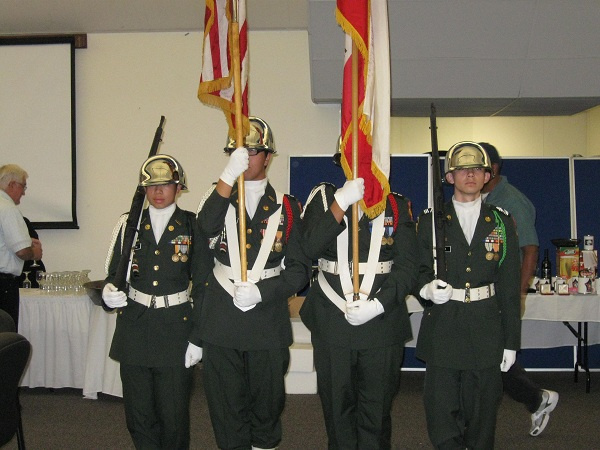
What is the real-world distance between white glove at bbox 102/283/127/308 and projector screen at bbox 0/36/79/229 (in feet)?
13.6

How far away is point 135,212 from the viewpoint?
3262 millimetres

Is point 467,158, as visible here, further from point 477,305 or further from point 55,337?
point 55,337

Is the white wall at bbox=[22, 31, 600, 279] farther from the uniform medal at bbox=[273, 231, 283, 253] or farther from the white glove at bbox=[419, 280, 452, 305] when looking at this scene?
the white glove at bbox=[419, 280, 452, 305]

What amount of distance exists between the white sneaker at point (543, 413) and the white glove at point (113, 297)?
269 cm

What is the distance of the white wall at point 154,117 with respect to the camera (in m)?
7.05

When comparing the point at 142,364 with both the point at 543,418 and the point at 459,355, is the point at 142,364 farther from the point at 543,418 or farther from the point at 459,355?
the point at 543,418

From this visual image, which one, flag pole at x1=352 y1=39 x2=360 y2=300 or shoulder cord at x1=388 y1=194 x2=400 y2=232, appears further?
shoulder cord at x1=388 y1=194 x2=400 y2=232

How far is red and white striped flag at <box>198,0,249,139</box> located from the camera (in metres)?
3.28

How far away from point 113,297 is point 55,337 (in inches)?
107

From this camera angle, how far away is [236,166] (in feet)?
9.73

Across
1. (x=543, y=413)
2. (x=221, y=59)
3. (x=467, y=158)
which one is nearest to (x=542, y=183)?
(x=543, y=413)

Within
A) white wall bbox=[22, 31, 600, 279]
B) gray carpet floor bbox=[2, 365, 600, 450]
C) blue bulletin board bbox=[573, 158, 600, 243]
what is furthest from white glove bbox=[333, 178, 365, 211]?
white wall bbox=[22, 31, 600, 279]

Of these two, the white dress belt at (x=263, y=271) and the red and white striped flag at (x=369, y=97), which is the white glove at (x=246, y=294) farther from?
the red and white striped flag at (x=369, y=97)

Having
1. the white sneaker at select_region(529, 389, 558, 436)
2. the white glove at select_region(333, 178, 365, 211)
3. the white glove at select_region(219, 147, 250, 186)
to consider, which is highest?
the white glove at select_region(219, 147, 250, 186)
